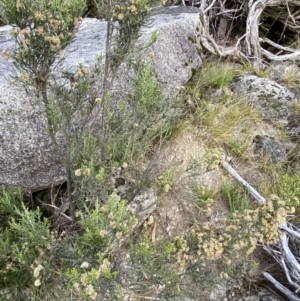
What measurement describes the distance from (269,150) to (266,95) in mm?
701

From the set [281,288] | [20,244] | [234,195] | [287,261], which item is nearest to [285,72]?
[234,195]

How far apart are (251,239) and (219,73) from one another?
6.80ft

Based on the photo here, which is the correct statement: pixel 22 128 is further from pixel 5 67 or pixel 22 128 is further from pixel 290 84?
pixel 290 84

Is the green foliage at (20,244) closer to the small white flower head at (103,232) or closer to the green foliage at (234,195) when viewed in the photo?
the small white flower head at (103,232)

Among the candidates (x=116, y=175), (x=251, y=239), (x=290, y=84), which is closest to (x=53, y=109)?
(x=116, y=175)

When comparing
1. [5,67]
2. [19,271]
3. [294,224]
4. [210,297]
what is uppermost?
[5,67]

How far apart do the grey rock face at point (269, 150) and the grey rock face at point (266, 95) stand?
0.34 meters

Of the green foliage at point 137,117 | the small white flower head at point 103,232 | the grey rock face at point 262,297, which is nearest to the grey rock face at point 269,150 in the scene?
the grey rock face at point 262,297

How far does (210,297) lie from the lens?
2.69 meters

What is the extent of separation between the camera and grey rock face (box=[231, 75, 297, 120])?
3.71 m

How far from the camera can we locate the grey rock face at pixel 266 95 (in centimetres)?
371

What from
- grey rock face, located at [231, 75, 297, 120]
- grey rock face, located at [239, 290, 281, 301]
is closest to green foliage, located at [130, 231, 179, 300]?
grey rock face, located at [239, 290, 281, 301]

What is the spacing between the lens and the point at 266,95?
3.80 meters

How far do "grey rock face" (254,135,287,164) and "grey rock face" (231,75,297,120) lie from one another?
339 millimetres
